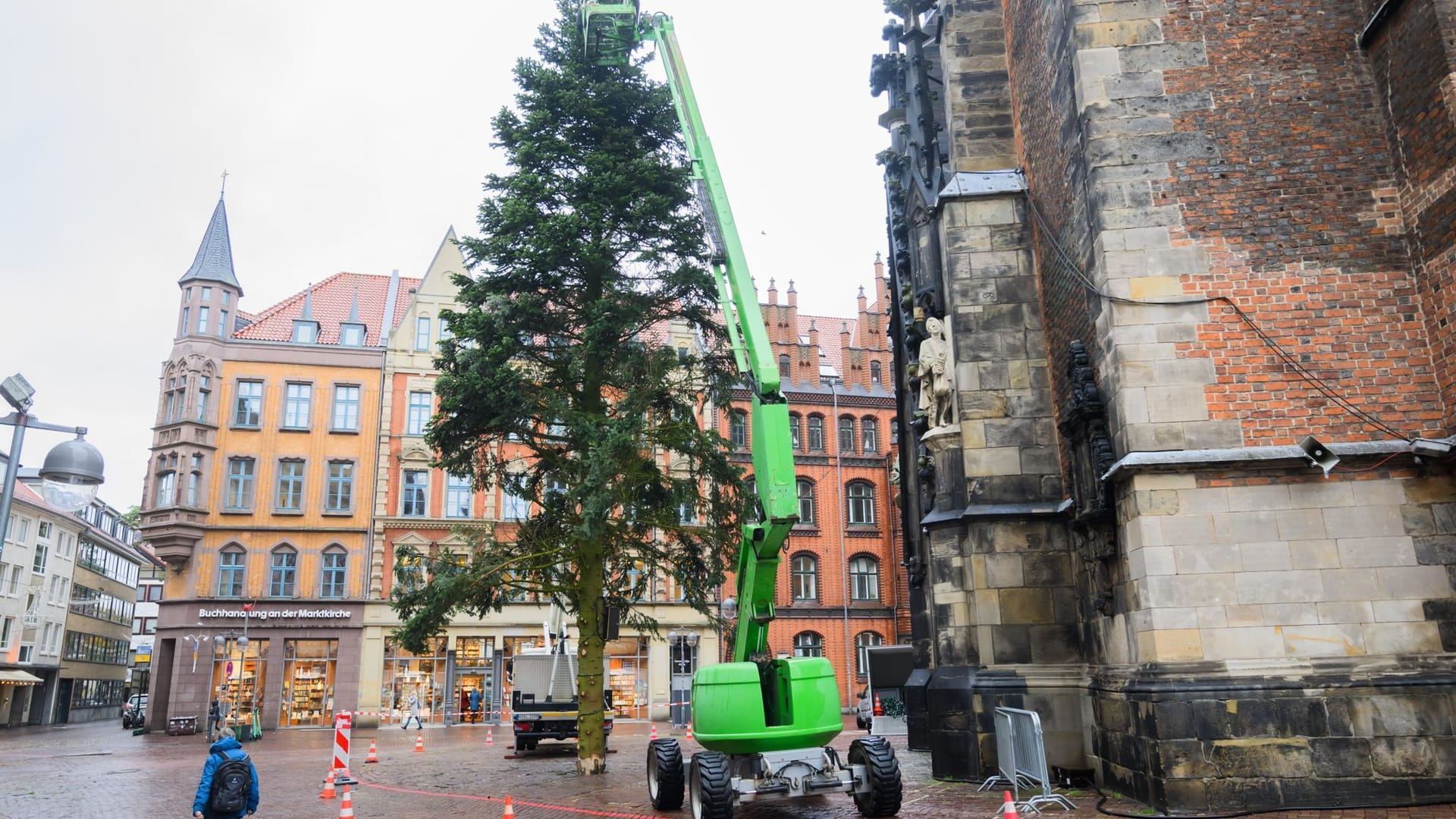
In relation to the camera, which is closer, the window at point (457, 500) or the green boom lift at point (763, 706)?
the green boom lift at point (763, 706)

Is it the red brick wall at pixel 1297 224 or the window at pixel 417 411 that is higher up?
the window at pixel 417 411

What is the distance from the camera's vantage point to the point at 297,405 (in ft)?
128

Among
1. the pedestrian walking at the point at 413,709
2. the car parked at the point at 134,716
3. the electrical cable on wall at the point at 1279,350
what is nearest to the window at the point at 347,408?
the pedestrian walking at the point at 413,709

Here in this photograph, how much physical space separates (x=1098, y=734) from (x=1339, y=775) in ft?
8.79

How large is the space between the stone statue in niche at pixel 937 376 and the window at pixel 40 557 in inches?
2011

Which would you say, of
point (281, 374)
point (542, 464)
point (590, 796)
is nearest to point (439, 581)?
point (542, 464)

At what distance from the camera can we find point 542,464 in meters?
17.8

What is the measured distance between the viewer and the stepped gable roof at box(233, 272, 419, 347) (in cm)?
4019

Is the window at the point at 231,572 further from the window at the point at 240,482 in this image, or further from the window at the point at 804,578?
the window at the point at 804,578

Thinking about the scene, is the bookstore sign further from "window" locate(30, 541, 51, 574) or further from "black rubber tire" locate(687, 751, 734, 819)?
"black rubber tire" locate(687, 751, 734, 819)

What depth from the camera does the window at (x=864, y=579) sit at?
4241 cm

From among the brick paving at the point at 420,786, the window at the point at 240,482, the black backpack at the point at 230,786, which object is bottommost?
the brick paving at the point at 420,786

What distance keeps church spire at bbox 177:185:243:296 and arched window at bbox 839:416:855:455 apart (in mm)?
24362

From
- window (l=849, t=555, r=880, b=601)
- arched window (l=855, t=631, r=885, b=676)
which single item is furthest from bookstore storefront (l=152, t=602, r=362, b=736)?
window (l=849, t=555, r=880, b=601)
